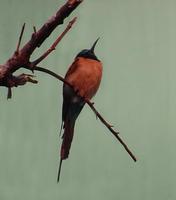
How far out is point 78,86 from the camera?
646 mm

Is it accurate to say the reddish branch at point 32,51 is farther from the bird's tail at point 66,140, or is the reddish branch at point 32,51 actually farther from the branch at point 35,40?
the bird's tail at point 66,140

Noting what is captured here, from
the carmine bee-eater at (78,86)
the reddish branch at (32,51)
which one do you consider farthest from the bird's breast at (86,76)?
the reddish branch at (32,51)

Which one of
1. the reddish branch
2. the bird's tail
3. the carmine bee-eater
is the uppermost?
the reddish branch

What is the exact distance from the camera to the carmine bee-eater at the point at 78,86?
634mm

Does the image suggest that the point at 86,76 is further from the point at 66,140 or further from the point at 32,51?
the point at 32,51

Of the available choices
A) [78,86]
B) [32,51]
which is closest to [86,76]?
[78,86]

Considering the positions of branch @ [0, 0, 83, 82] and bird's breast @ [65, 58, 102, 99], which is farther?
bird's breast @ [65, 58, 102, 99]

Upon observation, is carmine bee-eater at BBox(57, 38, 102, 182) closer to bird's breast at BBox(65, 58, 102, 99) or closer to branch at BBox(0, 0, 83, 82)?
bird's breast at BBox(65, 58, 102, 99)

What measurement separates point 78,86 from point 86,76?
2.4 inches

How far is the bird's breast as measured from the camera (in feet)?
2.16

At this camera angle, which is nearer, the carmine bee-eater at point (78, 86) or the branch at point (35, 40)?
the branch at point (35, 40)

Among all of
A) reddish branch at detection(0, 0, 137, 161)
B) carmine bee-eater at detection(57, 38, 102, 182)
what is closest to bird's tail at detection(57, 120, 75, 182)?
carmine bee-eater at detection(57, 38, 102, 182)

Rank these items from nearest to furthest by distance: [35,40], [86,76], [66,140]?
[35,40]
[66,140]
[86,76]

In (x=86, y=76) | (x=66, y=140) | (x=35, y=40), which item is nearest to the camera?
(x=35, y=40)
